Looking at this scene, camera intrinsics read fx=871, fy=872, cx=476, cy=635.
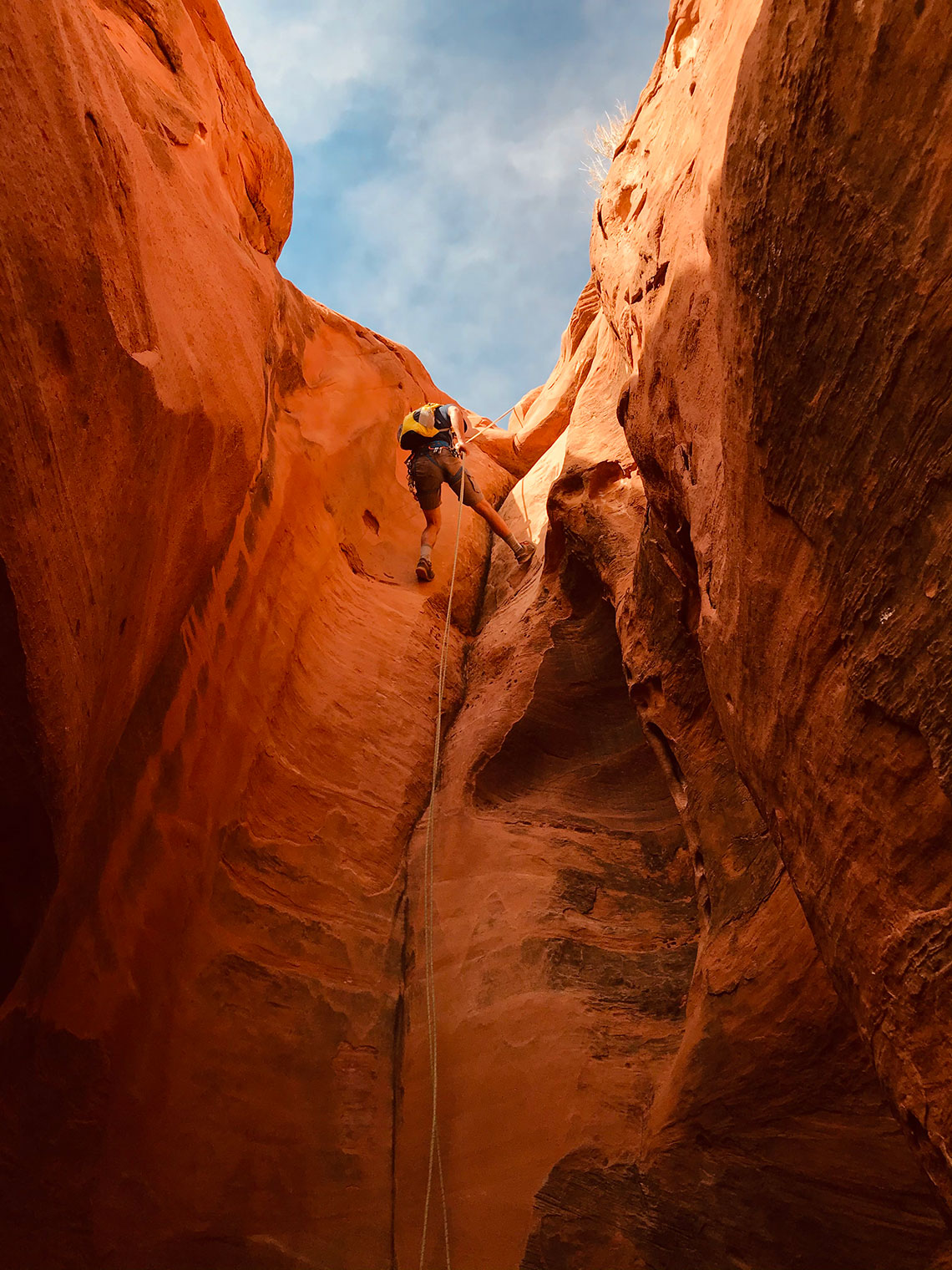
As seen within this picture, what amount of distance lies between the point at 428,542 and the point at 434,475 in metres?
0.79

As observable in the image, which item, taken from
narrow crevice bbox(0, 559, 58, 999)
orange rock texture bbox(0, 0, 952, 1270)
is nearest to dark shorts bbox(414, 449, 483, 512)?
orange rock texture bbox(0, 0, 952, 1270)

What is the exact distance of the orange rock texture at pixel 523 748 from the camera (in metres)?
2.30

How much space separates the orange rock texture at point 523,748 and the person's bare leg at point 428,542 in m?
1.58

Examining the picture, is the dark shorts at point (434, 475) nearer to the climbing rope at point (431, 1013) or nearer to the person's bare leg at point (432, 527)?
the person's bare leg at point (432, 527)

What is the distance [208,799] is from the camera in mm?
5086

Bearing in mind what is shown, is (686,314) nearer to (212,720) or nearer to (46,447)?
(46,447)

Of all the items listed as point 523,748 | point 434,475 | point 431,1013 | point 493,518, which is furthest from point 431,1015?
point 434,475

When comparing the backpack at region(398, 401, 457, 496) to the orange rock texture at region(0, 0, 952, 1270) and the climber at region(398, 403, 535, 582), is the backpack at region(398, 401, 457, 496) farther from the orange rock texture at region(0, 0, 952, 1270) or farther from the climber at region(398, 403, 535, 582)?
the orange rock texture at region(0, 0, 952, 1270)

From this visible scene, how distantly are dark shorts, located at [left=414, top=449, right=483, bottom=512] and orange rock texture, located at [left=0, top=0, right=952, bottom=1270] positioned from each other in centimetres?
215

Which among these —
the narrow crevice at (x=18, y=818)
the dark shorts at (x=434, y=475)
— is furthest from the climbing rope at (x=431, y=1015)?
the dark shorts at (x=434, y=475)

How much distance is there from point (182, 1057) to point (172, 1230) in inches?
28.2

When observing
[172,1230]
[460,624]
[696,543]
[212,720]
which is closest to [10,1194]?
[172,1230]

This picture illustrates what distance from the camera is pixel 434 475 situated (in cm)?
891

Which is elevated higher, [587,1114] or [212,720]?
[212,720]
